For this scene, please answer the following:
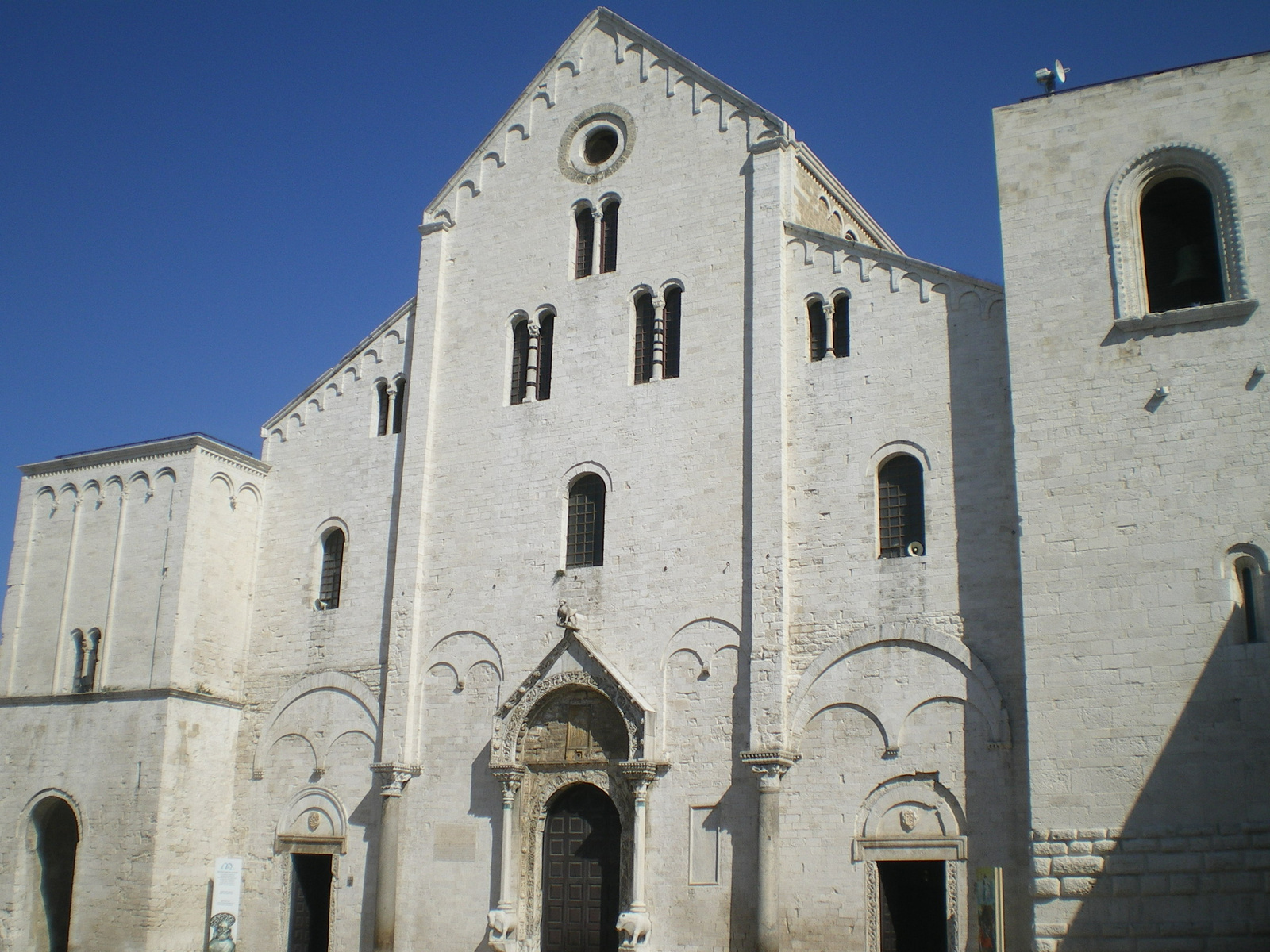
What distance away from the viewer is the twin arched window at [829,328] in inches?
842

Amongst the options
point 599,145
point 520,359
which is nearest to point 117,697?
point 520,359

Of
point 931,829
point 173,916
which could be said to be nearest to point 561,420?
point 931,829

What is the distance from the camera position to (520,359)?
24.5 meters

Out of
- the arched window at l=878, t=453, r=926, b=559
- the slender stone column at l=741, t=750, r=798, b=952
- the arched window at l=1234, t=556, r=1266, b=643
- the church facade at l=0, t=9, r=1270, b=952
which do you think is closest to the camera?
the arched window at l=1234, t=556, r=1266, b=643

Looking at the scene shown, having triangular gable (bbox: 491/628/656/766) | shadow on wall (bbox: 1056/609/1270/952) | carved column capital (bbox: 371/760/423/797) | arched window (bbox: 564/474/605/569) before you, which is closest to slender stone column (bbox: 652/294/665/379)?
arched window (bbox: 564/474/605/569)

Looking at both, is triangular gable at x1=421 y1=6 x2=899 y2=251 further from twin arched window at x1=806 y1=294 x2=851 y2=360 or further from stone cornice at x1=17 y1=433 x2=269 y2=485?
stone cornice at x1=17 y1=433 x2=269 y2=485

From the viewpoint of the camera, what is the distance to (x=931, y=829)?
18.5 metres

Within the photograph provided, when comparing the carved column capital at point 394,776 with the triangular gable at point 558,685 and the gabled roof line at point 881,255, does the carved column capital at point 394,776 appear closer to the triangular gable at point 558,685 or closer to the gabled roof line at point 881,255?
the triangular gable at point 558,685

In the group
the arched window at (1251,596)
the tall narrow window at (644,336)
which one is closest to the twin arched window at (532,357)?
the tall narrow window at (644,336)

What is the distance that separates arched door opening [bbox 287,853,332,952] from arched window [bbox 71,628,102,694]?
16.7ft

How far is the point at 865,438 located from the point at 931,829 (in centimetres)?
588

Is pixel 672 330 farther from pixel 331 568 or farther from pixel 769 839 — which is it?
pixel 769 839

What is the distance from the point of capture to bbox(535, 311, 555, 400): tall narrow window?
24062 mm

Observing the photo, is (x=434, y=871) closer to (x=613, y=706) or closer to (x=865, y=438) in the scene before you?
(x=613, y=706)
